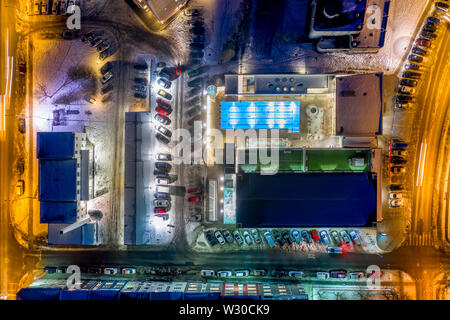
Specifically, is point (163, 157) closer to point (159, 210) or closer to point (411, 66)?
point (159, 210)

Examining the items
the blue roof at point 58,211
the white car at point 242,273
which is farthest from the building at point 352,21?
the blue roof at point 58,211

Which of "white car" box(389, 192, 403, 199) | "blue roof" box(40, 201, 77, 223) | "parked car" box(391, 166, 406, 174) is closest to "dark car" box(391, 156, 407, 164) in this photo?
"parked car" box(391, 166, 406, 174)

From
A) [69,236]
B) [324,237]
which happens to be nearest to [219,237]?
[324,237]

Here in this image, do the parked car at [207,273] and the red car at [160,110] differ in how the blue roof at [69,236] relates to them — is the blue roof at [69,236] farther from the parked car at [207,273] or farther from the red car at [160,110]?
the red car at [160,110]

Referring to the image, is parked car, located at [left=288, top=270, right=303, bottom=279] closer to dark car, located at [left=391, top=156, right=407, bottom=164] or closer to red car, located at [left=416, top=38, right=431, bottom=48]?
dark car, located at [left=391, top=156, right=407, bottom=164]

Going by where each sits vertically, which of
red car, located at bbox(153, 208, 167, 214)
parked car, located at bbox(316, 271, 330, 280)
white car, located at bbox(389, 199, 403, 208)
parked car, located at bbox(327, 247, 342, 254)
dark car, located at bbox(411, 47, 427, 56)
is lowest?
parked car, located at bbox(316, 271, 330, 280)

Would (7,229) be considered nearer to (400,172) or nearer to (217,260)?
(217,260)
